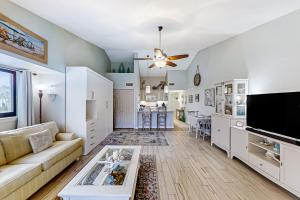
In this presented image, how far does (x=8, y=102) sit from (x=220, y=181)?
4610 mm

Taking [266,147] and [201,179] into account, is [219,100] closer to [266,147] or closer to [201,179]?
[266,147]

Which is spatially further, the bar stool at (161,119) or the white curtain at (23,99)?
the bar stool at (161,119)

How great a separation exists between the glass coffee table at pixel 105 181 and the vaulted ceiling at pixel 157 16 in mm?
2729

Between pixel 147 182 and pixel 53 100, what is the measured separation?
10.3 ft

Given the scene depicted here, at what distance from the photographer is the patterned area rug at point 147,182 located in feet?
8.43

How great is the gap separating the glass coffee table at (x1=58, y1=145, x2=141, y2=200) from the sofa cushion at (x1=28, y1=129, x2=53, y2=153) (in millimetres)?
1151

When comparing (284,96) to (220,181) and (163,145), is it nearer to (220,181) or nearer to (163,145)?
(220,181)

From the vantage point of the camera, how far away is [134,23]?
3961mm

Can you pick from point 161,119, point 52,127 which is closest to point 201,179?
point 52,127

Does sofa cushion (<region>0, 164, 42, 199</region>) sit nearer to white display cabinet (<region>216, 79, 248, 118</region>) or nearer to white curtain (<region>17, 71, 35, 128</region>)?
white curtain (<region>17, 71, 35, 128</region>)

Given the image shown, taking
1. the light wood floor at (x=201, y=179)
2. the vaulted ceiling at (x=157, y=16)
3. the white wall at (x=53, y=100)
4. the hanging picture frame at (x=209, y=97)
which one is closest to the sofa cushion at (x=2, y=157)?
the light wood floor at (x=201, y=179)

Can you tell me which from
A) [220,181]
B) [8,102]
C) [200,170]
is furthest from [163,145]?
[8,102]

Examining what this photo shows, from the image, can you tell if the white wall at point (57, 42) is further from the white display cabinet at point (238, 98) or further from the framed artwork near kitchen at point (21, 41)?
the white display cabinet at point (238, 98)

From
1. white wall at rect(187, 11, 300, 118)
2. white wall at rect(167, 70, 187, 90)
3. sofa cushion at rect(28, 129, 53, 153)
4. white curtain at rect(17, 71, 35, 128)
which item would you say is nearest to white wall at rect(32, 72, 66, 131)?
white curtain at rect(17, 71, 35, 128)
